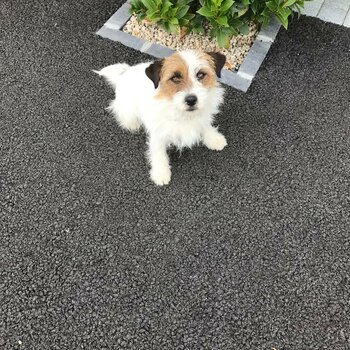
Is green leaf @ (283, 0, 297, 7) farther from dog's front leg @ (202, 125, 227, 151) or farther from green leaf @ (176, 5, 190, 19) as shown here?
dog's front leg @ (202, 125, 227, 151)

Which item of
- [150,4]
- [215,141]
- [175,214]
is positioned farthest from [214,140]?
[150,4]

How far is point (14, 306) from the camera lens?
118 inches

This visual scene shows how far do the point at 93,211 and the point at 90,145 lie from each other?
0.73m

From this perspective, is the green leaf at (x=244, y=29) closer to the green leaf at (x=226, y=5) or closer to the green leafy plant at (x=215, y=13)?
the green leafy plant at (x=215, y=13)

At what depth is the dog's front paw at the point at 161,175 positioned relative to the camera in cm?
354

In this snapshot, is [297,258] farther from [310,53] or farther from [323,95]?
[310,53]

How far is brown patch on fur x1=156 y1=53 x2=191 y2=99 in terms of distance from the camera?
8.99 ft

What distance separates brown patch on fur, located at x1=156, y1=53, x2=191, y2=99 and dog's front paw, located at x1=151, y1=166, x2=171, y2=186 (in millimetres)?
838

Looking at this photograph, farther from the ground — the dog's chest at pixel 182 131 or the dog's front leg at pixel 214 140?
the dog's chest at pixel 182 131

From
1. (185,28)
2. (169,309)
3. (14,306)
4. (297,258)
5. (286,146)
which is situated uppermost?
(185,28)

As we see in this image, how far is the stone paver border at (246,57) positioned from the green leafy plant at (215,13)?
0.92ft

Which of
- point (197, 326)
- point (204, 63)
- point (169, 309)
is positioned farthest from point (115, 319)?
point (204, 63)

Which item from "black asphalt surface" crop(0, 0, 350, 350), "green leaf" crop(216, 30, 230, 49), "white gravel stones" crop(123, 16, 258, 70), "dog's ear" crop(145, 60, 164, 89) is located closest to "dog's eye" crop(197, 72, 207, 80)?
"dog's ear" crop(145, 60, 164, 89)

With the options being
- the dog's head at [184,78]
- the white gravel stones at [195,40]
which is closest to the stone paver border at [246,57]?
the white gravel stones at [195,40]
